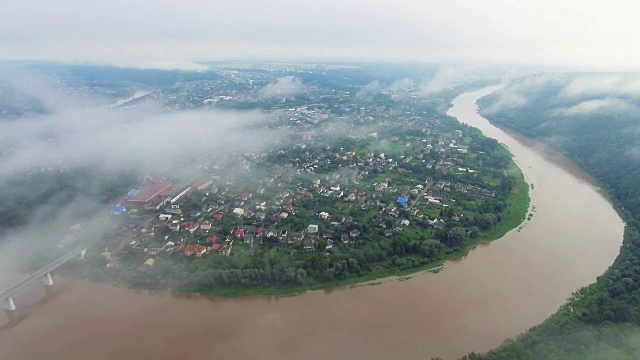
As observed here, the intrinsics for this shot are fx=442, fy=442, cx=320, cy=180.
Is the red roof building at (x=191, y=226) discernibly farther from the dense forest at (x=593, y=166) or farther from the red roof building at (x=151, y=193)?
the dense forest at (x=593, y=166)

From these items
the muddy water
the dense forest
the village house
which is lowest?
the muddy water

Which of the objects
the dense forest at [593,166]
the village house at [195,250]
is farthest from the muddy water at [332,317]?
the village house at [195,250]

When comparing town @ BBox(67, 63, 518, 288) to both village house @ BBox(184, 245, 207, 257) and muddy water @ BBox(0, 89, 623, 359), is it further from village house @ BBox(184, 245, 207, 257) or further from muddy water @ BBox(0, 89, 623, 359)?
muddy water @ BBox(0, 89, 623, 359)

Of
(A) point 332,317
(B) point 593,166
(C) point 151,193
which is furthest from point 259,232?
(B) point 593,166

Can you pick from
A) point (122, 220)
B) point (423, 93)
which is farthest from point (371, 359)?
point (423, 93)

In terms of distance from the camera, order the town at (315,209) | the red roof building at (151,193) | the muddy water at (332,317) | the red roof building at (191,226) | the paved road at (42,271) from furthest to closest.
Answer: the red roof building at (151,193), the red roof building at (191,226), the town at (315,209), the paved road at (42,271), the muddy water at (332,317)

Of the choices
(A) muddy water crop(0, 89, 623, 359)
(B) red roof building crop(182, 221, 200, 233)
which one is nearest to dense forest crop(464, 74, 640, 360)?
(A) muddy water crop(0, 89, 623, 359)
